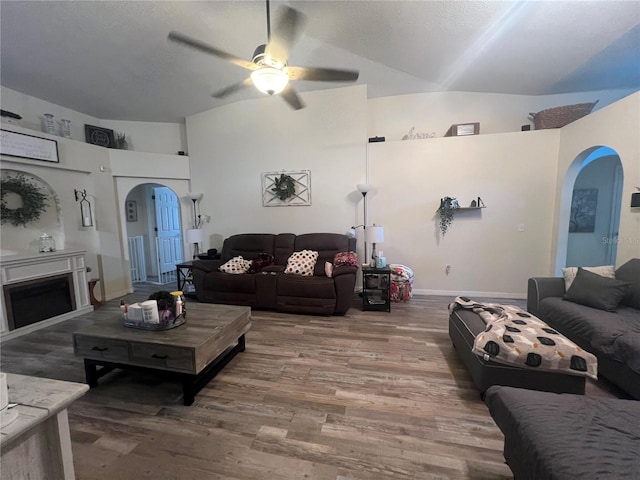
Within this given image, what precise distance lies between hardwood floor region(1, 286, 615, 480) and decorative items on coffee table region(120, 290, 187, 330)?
0.50m

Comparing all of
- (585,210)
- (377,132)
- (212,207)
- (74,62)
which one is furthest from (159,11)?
(585,210)

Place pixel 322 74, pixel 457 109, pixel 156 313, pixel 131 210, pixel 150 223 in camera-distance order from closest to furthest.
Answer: pixel 156 313 < pixel 322 74 < pixel 457 109 < pixel 131 210 < pixel 150 223

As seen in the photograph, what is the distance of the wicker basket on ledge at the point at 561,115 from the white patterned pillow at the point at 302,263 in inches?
149

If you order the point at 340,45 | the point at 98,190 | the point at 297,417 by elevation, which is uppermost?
the point at 340,45

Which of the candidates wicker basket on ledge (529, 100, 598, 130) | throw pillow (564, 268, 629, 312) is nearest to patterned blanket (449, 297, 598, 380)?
throw pillow (564, 268, 629, 312)

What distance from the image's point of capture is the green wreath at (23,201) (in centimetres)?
333

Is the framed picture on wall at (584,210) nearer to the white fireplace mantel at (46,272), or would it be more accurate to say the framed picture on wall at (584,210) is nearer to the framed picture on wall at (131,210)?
the white fireplace mantel at (46,272)

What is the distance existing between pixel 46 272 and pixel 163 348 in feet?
9.32

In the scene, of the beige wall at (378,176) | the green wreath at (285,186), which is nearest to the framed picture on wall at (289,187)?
the green wreath at (285,186)

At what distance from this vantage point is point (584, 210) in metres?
4.43

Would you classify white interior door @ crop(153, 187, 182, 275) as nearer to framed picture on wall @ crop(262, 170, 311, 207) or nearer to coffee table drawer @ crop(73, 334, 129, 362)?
framed picture on wall @ crop(262, 170, 311, 207)

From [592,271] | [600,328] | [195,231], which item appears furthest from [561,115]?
[195,231]

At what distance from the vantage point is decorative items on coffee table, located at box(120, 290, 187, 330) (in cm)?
214

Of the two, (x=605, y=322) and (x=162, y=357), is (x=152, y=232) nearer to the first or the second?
(x=162, y=357)
